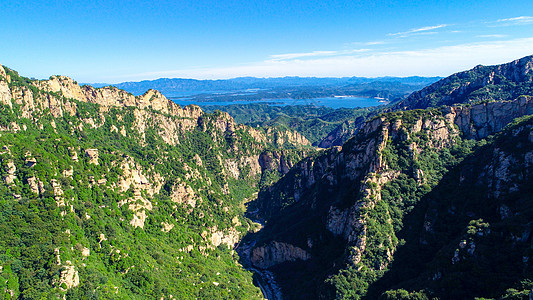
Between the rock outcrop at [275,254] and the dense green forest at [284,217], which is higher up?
the dense green forest at [284,217]

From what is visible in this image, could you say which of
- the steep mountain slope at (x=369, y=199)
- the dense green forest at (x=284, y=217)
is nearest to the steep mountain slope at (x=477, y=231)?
the dense green forest at (x=284, y=217)

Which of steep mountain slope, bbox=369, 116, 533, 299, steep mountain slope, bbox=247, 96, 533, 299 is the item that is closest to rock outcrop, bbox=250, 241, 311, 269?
steep mountain slope, bbox=247, 96, 533, 299

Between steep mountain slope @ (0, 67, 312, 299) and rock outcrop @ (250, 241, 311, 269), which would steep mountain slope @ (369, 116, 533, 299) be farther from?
steep mountain slope @ (0, 67, 312, 299)

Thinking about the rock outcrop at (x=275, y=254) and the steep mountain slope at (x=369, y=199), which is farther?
the rock outcrop at (x=275, y=254)

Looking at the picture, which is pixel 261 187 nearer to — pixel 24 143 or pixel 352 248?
pixel 352 248

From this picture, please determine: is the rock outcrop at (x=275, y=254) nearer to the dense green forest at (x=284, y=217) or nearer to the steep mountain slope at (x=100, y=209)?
the dense green forest at (x=284, y=217)

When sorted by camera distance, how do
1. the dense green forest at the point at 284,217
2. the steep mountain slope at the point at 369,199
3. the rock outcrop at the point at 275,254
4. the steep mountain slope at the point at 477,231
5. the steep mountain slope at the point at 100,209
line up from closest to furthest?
the steep mountain slope at the point at 477,231
the dense green forest at the point at 284,217
the steep mountain slope at the point at 100,209
the steep mountain slope at the point at 369,199
the rock outcrop at the point at 275,254

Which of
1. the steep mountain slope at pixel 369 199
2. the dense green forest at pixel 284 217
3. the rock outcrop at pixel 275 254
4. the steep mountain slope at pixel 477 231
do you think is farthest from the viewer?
the rock outcrop at pixel 275 254

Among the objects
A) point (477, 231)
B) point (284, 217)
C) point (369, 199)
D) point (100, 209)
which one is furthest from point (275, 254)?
point (477, 231)
